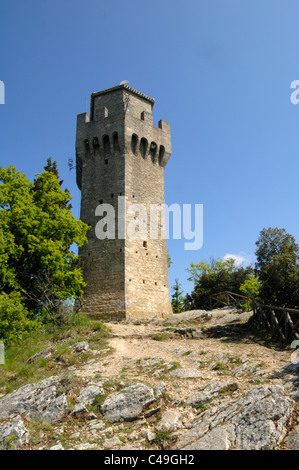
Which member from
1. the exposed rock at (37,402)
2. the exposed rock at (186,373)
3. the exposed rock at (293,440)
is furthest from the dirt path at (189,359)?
the exposed rock at (293,440)

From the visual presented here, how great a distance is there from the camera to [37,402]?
854 cm

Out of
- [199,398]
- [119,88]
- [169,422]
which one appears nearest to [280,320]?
[199,398]

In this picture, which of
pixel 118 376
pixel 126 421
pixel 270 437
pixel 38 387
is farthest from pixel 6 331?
pixel 270 437

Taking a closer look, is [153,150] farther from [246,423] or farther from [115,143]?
[246,423]

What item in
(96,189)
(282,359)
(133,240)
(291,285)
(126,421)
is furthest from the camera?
(96,189)

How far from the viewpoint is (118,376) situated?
9.65m

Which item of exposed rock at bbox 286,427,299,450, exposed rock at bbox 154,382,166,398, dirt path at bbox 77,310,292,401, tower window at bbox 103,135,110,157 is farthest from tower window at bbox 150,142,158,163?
exposed rock at bbox 286,427,299,450

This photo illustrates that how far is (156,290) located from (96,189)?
712 cm

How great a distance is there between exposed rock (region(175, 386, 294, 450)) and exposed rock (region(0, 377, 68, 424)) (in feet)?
10.6

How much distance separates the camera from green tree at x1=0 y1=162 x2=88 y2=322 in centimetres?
1575

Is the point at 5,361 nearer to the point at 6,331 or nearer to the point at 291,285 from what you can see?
the point at 6,331

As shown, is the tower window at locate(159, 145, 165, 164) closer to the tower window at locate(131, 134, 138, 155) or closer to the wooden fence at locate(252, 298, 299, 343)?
the tower window at locate(131, 134, 138, 155)

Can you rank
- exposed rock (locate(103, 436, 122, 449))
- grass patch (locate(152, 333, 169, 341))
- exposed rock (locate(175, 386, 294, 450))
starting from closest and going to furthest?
exposed rock (locate(175, 386, 294, 450)) < exposed rock (locate(103, 436, 122, 449)) < grass patch (locate(152, 333, 169, 341))
